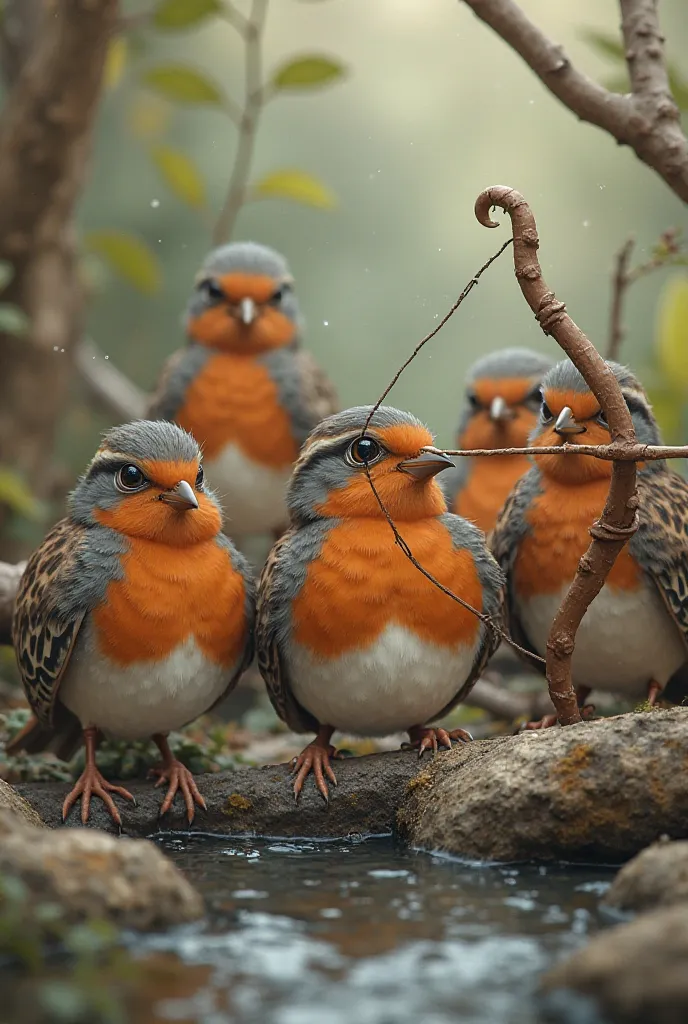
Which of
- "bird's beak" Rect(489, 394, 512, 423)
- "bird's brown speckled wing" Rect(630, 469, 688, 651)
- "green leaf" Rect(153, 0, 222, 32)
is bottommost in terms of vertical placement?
"bird's brown speckled wing" Rect(630, 469, 688, 651)

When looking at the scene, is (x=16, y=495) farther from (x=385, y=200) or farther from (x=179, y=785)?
(x=385, y=200)

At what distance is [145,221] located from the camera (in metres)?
13.9

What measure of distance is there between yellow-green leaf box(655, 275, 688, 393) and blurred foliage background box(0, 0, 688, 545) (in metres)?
3.70

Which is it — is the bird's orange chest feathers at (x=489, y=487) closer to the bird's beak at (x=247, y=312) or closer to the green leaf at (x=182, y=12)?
the bird's beak at (x=247, y=312)

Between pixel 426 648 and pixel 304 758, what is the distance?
0.63 m

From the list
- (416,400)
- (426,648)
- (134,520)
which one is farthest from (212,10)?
(416,400)

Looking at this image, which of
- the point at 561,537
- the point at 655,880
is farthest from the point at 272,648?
the point at 655,880

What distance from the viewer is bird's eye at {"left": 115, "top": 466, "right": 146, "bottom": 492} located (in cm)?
482

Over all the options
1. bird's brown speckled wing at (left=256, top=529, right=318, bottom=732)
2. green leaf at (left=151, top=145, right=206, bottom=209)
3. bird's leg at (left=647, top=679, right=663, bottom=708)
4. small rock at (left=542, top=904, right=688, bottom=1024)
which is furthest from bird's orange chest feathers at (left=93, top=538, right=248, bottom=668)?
green leaf at (left=151, top=145, right=206, bottom=209)

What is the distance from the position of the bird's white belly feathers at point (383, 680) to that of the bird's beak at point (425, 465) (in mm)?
527

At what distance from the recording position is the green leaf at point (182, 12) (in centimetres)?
778

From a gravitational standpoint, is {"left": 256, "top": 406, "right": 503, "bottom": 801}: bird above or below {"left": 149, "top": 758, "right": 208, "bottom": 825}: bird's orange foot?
above

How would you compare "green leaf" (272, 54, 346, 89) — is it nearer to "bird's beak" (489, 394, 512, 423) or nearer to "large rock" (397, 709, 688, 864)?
"bird's beak" (489, 394, 512, 423)

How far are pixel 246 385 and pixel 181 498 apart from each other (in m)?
2.53
